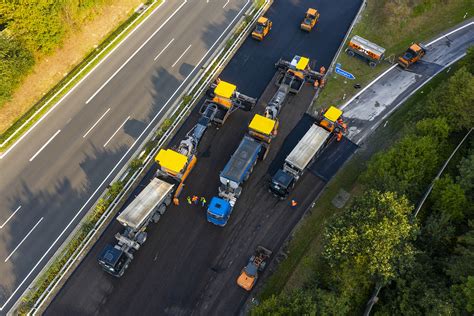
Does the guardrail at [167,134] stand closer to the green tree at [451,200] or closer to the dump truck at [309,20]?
the dump truck at [309,20]

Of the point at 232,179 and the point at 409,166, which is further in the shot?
the point at 232,179

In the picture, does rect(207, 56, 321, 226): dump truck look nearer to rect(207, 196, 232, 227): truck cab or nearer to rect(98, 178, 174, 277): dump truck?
rect(207, 196, 232, 227): truck cab

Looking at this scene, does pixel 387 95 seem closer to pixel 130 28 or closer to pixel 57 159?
pixel 130 28

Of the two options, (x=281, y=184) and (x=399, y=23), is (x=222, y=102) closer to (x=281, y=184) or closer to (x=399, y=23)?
(x=281, y=184)

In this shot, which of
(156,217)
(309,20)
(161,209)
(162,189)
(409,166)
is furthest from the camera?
(309,20)

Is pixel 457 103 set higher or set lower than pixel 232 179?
higher

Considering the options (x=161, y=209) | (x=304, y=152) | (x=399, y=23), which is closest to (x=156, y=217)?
(x=161, y=209)

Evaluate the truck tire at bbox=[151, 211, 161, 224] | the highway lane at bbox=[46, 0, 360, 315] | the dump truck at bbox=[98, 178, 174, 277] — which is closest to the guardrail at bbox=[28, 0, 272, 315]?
the highway lane at bbox=[46, 0, 360, 315]

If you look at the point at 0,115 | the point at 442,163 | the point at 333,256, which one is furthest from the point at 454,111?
the point at 0,115

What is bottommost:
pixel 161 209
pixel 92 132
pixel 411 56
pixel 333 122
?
pixel 161 209
